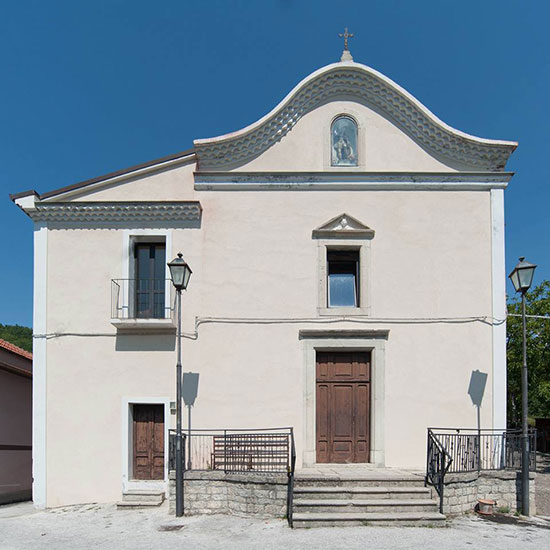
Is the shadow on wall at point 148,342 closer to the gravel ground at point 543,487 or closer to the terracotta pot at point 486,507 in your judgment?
the terracotta pot at point 486,507

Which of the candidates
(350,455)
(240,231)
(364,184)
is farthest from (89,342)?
(364,184)

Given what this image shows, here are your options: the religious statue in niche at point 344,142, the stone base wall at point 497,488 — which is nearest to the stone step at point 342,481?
the stone base wall at point 497,488

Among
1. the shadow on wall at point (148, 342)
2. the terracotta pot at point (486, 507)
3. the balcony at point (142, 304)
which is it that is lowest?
the terracotta pot at point (486, 507)

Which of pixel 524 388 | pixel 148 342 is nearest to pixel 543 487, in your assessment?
pixel 524 388

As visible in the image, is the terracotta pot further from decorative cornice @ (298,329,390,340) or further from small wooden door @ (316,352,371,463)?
decorative cornice @ (298,329,390,340)

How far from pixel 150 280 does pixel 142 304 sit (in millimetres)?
585

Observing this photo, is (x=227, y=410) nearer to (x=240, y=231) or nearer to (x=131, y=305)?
(x=131, y=305)

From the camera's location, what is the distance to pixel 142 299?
419 inches

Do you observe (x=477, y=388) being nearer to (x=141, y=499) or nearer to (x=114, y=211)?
(x=141, y=499)

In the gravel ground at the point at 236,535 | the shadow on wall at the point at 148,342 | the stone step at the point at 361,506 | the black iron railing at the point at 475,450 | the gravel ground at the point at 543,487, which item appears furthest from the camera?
the shadow on wall at the point at 148,342

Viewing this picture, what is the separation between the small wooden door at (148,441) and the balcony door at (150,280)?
2.11m

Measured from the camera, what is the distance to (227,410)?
10.0 metres

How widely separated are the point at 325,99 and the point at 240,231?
3716 millimetres

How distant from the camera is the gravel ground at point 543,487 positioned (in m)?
9.91
